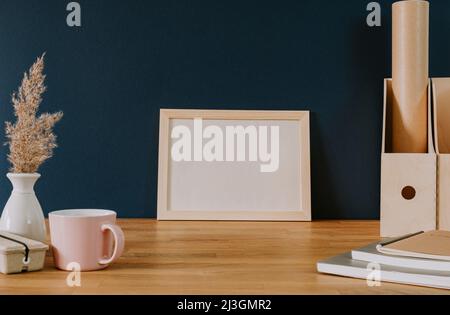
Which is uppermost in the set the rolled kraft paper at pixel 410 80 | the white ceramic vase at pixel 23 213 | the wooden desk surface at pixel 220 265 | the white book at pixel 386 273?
the rolled kraft paper at pixel 410 80

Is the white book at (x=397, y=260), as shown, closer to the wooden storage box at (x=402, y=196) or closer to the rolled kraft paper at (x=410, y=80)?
the wooden storage box at (x=402, y=196)

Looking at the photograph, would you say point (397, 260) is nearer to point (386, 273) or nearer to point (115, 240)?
point (386, 273)

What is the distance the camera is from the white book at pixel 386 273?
708 millimetres

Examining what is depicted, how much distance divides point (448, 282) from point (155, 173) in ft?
3.04

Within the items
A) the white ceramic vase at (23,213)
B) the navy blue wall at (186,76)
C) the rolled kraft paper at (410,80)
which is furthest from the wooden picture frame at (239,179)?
the white ceramic vase at (23,213)

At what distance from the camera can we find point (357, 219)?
151 centimetres

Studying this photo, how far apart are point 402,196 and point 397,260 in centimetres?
42

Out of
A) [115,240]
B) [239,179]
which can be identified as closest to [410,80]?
[239,179]

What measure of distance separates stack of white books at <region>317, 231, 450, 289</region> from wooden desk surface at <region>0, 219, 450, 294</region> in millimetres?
14

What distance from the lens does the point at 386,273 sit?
746 millimetres

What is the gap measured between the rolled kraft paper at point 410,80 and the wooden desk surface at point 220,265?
0.23m

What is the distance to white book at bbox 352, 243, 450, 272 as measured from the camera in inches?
28.9

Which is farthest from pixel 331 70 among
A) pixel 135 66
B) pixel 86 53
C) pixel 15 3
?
pixel 15 3

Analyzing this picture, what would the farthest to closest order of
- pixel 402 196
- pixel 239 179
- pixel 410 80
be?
pixel 239 179 → pixel 410 80 → pixel 402 196
